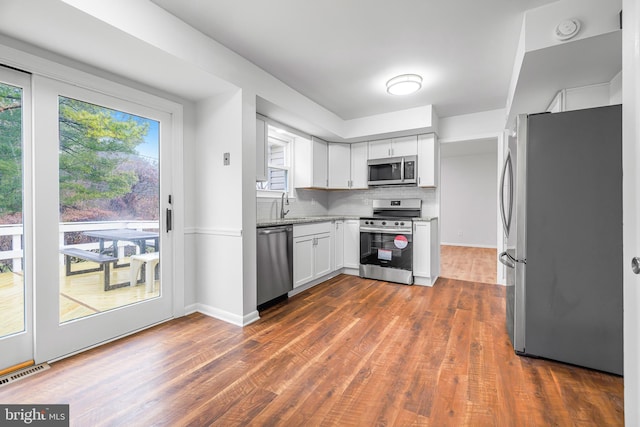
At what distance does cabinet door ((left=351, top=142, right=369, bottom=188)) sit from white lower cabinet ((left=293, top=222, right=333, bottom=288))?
2.98 feet

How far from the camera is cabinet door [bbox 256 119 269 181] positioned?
3.14 metres

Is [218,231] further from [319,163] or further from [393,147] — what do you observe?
→ [393,147]

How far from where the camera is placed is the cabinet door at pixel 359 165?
181 inches

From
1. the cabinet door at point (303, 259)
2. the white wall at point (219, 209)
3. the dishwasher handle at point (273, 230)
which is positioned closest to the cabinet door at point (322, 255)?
the cabinet door at point (303, 259)

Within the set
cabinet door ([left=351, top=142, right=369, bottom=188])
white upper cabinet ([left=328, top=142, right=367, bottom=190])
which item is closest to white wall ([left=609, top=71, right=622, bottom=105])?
cabinet door ([left=351, top=142, right=369, bottom=188])

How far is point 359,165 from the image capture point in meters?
4.66

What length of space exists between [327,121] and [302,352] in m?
2.99

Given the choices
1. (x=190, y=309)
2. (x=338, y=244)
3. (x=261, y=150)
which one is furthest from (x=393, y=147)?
(x=190, y=309)

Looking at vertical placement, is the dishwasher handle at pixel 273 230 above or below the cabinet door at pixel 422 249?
above

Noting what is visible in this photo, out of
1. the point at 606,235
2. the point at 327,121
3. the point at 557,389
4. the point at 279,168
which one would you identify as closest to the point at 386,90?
the point at 327,121

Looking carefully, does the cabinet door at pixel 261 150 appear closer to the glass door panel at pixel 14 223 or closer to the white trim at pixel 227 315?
the white trim at pixel 227 315

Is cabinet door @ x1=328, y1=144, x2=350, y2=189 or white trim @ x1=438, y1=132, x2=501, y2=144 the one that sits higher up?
white trim @ x1=438, y1=132, x2=501, y2=144

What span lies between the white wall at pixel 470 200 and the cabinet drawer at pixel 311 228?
407cm

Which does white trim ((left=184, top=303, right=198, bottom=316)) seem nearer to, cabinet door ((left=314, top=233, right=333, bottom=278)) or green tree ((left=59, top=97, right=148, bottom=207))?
green tree ((left=59, top=97, right=148, bottom=207))
